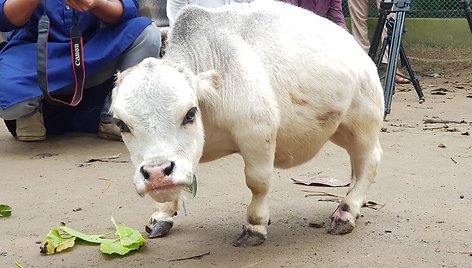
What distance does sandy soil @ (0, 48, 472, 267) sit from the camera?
9.48 feet

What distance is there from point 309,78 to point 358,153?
50 cm

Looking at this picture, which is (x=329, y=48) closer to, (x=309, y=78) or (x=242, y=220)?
(x=309, y=78)

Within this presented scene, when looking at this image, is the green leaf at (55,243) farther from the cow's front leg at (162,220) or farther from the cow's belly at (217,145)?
the cow's belly at (217,145)

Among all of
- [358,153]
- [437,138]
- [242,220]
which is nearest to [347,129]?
[358,153]

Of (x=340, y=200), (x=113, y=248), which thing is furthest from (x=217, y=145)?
(x=340, y=200)

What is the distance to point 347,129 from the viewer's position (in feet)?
11.1

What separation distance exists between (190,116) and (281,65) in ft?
2.05

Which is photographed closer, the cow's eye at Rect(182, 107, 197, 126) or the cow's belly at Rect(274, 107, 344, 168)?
the cow's eye at Rect(182, 107, 197, 126)

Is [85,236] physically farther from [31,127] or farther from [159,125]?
[31,127]

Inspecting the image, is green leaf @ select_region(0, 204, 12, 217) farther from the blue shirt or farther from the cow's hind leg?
the cow's hind leg

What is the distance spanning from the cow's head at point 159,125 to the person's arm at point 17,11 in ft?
6.98

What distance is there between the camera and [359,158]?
3441 millimetres

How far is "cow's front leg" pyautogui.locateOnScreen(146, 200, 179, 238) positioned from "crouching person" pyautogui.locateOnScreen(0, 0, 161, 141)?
1.57m

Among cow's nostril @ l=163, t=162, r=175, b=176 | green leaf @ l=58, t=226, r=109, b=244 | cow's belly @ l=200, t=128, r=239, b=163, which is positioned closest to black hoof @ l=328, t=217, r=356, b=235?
cow's belly @ l=200, t=128, r=239, b=163
